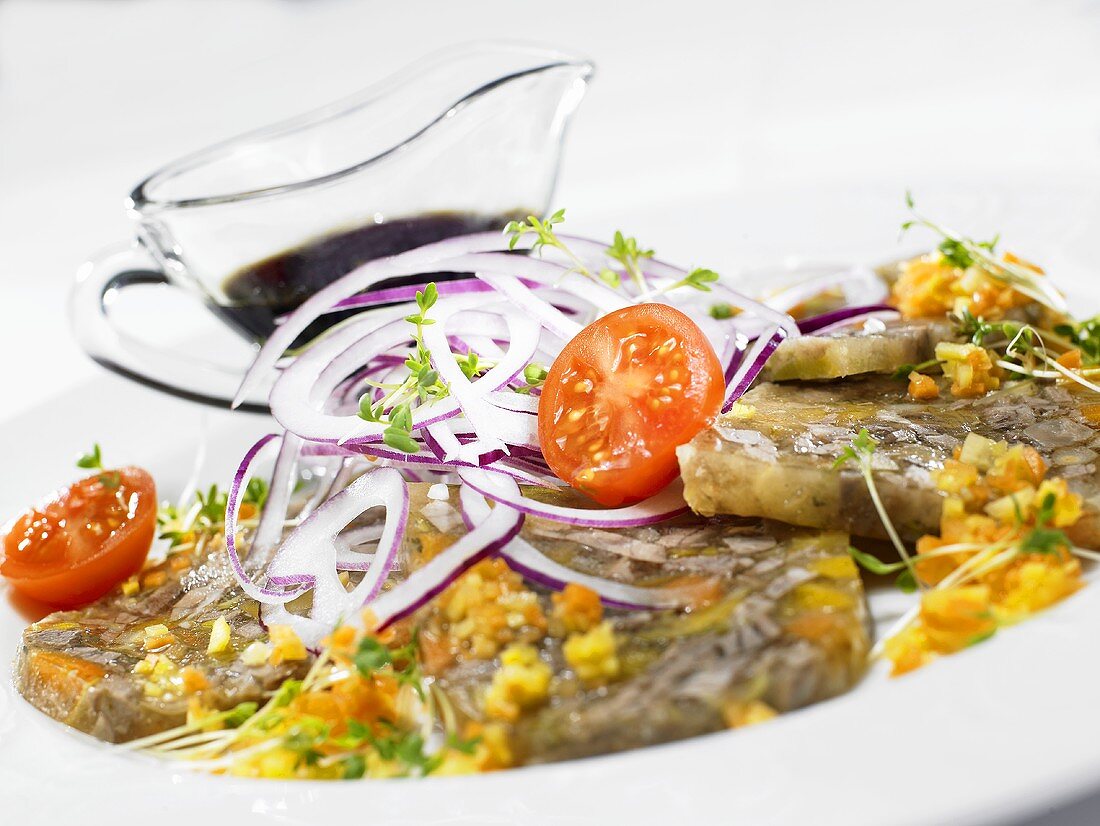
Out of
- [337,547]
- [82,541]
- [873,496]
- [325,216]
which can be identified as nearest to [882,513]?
[873,496]

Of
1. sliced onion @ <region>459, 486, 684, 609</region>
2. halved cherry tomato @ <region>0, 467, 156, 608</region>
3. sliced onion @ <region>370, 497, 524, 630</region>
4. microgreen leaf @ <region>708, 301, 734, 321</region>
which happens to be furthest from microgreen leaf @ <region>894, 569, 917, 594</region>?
halved cherry tomato @ <region>0, 467, 156, 608</region>

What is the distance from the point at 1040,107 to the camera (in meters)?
6.86

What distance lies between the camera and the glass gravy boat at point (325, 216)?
3.94 m

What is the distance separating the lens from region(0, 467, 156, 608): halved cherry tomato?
3035 millimetres

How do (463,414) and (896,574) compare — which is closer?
(896,574)

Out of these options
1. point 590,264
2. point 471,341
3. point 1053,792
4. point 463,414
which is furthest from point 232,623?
point 1053,792

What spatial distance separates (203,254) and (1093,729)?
135 inches

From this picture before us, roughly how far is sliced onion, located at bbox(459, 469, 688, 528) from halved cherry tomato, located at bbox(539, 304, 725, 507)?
40mm

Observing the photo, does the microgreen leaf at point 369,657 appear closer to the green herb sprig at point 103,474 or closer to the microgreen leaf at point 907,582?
the microgreen leaf at point 907,582

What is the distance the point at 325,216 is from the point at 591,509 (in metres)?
2.02

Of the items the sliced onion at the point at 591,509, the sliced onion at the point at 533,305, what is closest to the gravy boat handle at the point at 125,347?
the sliced onion at the point at 533,305

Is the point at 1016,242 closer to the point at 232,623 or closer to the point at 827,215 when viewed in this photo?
the point at 827,215

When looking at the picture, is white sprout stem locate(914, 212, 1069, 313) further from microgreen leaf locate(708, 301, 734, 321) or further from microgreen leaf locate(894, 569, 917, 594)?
microgreen leaf locate(894, 569, 917, 594)

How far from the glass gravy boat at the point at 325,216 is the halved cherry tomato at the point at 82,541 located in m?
0.77
